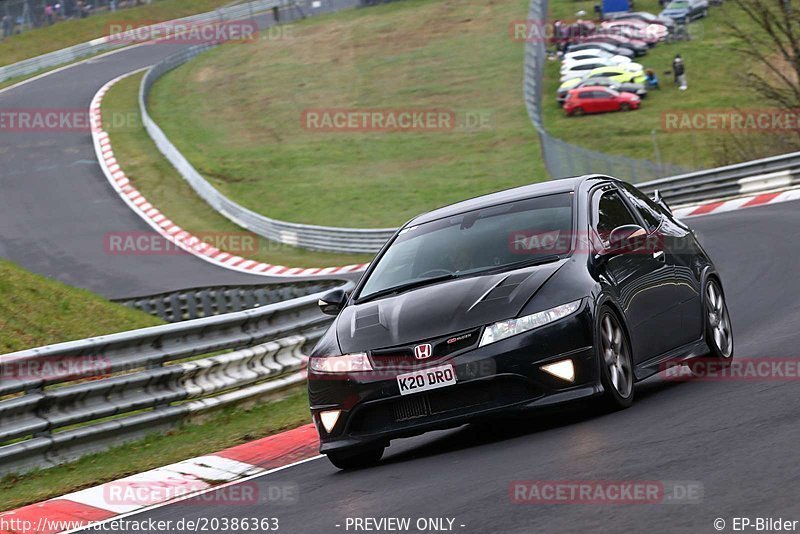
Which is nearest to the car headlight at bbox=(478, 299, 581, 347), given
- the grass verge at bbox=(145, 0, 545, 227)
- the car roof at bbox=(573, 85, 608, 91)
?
the grass verge at bbox=(145, 0, 545, 227)

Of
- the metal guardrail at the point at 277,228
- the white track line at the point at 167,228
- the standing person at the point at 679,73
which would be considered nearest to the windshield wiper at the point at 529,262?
the white track line at the point at 167,228

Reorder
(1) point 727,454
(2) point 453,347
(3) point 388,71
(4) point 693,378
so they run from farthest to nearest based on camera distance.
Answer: (3) point 388,71, (4) point 693,378, (2) point 453,347, (1) point 727,454

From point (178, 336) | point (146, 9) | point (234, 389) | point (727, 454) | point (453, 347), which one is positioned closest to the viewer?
point (727, 454)

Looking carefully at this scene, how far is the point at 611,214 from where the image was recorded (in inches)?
354

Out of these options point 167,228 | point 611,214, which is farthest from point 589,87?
point 611,214

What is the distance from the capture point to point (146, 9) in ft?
248

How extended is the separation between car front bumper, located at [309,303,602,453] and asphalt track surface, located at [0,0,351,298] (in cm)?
1877

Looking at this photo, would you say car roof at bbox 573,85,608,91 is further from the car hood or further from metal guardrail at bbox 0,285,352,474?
the car hood

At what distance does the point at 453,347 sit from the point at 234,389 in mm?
4554

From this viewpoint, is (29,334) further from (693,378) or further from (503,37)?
(503,37)

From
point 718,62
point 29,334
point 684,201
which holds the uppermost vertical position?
point 29,334

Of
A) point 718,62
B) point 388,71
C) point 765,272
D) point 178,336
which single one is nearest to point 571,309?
point 178,336

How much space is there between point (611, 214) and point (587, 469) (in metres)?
3.11

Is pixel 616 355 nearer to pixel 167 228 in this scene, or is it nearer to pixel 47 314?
pixel 47 314
